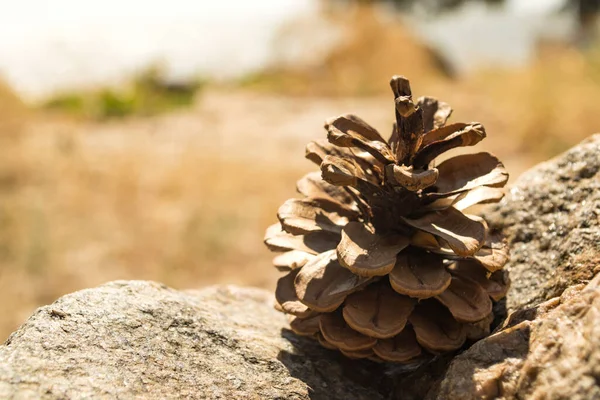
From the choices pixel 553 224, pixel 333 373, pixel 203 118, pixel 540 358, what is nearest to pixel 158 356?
pixel 333 373

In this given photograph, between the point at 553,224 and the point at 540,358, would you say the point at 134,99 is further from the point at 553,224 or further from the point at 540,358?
the point at 540,358

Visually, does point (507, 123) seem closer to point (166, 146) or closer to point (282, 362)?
point (166, 146)

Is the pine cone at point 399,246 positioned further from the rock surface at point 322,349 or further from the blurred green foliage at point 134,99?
the blurred green foliage at point 134,99

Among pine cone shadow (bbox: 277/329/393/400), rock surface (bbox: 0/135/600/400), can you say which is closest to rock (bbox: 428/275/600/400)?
rock surface (bbox: 0/135/600/400)

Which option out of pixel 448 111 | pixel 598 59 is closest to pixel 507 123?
pixel 598 59

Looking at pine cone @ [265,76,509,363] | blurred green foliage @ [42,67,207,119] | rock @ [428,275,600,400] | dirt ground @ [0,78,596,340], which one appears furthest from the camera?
blurred green foliage @ [42,67,207,119]

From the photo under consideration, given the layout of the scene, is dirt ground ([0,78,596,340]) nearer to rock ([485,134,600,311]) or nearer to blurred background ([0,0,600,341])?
blurred background ([0,0,600,341])
